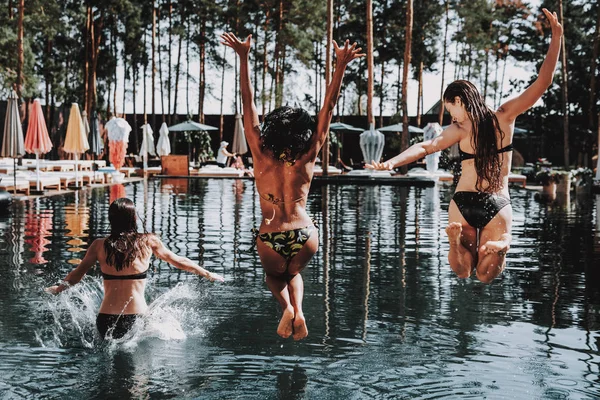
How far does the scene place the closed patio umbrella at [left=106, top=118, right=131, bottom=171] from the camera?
34.8m

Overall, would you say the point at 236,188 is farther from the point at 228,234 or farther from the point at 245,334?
the point at 245,334

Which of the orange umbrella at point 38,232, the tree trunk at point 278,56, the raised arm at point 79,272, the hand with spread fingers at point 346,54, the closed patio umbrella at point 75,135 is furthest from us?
the tree trunk at point 278,56

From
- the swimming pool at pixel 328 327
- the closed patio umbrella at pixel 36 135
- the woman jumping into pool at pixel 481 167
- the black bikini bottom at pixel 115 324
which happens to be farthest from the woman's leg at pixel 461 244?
the closed patio umbrella at pixel 36 135

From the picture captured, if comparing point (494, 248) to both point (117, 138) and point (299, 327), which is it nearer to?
point (299, 327)

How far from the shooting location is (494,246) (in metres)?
5.62

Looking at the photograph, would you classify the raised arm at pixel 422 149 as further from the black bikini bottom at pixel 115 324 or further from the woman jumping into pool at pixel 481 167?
the black bikini bottom at pixel 115 324

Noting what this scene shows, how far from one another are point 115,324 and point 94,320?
1.28 m

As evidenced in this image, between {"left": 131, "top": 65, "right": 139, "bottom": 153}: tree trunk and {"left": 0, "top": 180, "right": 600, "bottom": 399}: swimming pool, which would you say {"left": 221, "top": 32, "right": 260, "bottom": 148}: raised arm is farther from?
{"left": 131, "top": 65, "right": 139, "bottom": 153}: tree trunk

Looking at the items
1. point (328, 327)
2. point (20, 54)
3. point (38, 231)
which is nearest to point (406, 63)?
point (20, 54)

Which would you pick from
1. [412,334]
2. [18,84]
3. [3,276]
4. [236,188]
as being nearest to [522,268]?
[412,334]

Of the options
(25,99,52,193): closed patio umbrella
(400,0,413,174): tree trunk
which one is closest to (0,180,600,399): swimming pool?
(25,99,52,193): closed patio umbrella

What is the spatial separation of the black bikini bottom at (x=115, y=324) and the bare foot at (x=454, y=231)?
257 centimetres

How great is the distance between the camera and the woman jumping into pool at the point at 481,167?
565 centimetres

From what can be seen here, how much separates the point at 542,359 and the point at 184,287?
4.44 m
